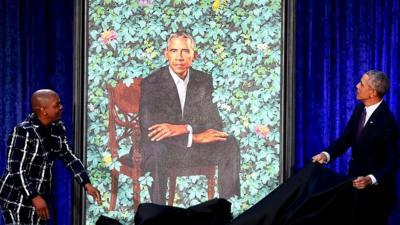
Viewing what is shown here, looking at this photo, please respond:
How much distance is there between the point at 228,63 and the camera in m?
4.91

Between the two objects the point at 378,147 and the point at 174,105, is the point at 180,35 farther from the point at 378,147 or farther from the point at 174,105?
the point at 378,147

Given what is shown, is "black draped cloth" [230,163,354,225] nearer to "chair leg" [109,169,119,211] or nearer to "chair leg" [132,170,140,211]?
"chair leg" [132,170,140,211]

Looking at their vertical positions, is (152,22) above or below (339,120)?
above

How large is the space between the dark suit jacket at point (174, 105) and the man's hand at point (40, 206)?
1115mm

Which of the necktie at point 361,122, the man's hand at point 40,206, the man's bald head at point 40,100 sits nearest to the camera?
the man's hand at point 40,206

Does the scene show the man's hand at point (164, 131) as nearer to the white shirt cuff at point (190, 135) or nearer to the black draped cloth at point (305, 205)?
the white shirt cuff at point (190, 135)

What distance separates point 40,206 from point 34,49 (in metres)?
1.46

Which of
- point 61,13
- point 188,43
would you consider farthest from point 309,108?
point 61,13

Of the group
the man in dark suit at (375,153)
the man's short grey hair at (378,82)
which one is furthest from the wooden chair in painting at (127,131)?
the man's short grey hair at (378,82)

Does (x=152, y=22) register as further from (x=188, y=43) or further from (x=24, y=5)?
(x=24, y=5)

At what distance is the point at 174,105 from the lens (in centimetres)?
496

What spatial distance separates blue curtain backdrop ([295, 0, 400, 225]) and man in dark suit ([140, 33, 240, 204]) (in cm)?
66

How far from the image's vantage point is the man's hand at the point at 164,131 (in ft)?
16.2

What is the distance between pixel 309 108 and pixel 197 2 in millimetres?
1177
